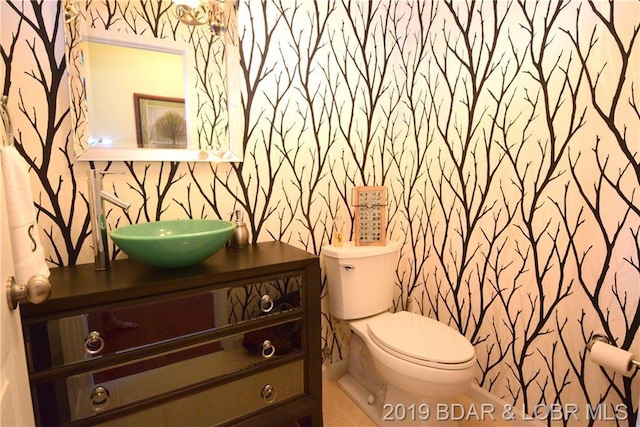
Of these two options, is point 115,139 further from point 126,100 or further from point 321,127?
point 321,127

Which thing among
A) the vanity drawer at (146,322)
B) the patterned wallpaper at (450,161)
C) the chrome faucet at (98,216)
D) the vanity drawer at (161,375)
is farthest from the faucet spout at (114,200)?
the vanity drawer at (161,375)

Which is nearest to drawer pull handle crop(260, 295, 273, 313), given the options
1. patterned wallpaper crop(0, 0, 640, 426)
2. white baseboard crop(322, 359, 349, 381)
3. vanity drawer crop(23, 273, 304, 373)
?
vanity drawer crop(23, 273, 304, 373)

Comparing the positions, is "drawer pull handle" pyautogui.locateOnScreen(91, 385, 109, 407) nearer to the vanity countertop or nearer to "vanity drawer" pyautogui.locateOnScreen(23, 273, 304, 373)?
"vanity drawer" pyautogui.locateOnScreen(23, 273, 304, 373)

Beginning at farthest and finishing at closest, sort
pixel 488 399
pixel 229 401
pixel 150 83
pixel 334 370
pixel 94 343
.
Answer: pixel 334 370 < pixel 488 399 < pixel 150 83 < pixel 229 401 < pixel 94 343

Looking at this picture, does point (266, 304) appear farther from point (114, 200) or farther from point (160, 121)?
point (160, 121)

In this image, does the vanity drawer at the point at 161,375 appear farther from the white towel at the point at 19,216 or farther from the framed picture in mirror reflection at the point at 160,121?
the framed picture in mirror reflection at the point at 160,121

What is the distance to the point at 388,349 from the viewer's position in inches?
54.6

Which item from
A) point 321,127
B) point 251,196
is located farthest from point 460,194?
point 251,196

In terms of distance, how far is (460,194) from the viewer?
163 cm

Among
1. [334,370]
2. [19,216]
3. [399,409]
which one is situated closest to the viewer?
[19,216]

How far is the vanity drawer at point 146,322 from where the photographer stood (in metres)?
0.93

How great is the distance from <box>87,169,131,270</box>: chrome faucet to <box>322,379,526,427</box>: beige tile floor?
119cm

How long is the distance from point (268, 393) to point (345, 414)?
52cm

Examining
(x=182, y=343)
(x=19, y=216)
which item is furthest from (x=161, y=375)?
(x=19, y=216)
